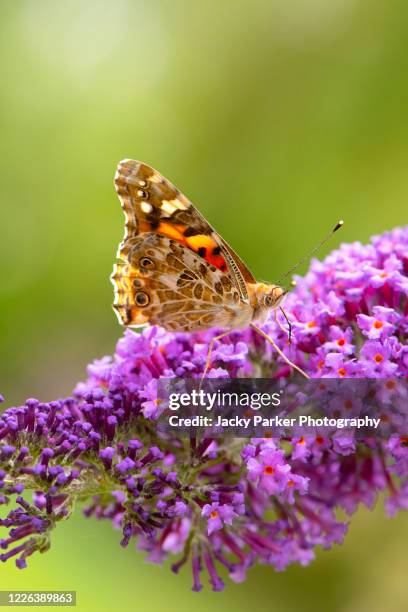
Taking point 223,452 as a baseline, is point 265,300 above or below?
above

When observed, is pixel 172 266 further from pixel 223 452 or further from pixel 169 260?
pixel 223 452

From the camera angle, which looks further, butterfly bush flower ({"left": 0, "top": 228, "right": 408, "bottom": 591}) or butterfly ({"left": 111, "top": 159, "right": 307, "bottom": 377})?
butterfly ({"left": 111, "top": 159, "right": 307, "bottom": 377})

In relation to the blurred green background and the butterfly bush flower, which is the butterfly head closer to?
the butterfly bush flower

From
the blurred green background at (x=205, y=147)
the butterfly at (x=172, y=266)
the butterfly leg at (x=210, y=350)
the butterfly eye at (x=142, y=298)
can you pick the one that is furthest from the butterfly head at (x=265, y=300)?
the blurred green background at (x=205, y=147)

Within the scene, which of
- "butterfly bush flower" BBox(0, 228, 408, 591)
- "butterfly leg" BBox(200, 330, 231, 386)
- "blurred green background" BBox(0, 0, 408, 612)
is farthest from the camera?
"blurred green background" BBox(0, 0, 408, 612)

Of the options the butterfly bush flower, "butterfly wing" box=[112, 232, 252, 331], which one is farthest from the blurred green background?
"butterfly wing" box=[112, 232, 252, 331]

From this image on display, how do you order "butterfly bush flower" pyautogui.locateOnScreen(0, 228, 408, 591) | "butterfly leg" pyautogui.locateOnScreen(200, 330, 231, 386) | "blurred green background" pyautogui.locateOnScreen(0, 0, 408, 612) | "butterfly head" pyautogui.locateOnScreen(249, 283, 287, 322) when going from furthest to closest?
"blurred green background" pyautogui.locateOnScreen(0, 0, 408, 612) < "butterfly head" pyautogui.locateOnScreen(249, 283, 287, 322) < "butterfly leg" pyautogui.locateOnScreen(200, 330, 231, 386) < "butterfly bush flower" pyautogui.locateOnScreen(0, 228, 408, 591)

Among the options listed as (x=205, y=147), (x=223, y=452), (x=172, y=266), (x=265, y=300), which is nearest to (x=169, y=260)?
(x=172, y=266)

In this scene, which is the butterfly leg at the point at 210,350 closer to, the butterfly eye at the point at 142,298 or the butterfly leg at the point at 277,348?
the butterfly leg at the point at 277,348
